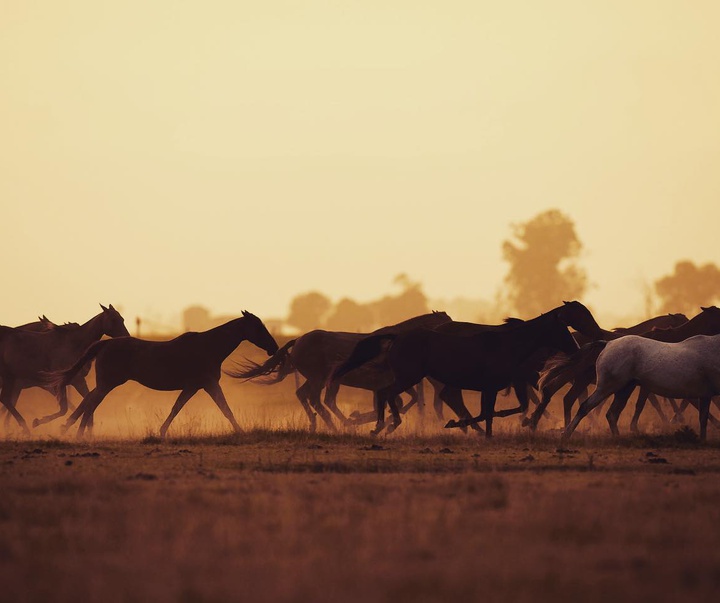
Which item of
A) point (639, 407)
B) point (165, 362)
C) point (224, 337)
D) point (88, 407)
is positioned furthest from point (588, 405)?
point (88, 407)

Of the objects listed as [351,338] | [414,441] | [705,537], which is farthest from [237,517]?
[351,338]

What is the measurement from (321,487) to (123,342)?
9.79 m

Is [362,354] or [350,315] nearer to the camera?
[362,354]

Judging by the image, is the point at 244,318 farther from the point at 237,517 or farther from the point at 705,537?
the point at 705,537

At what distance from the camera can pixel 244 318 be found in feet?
70.5

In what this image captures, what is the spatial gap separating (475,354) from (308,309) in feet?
473

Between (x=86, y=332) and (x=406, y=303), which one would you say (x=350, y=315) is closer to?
(x=406, y=303)

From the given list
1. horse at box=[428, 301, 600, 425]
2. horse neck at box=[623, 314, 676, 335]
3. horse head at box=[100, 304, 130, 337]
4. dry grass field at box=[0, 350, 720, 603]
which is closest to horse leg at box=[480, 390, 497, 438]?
horse at box=[428, 301, 600, 425]

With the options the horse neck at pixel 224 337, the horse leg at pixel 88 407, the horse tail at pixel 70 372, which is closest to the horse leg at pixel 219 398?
the horse neck at pixel 224 337

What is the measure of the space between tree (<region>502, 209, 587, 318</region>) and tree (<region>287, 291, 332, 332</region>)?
160ft

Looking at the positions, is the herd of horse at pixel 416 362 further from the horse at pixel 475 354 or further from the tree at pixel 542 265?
the tree at pixel 542 265

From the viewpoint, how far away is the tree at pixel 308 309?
160 metres

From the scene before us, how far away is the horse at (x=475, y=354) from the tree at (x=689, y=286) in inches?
3862

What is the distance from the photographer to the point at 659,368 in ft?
60.5
